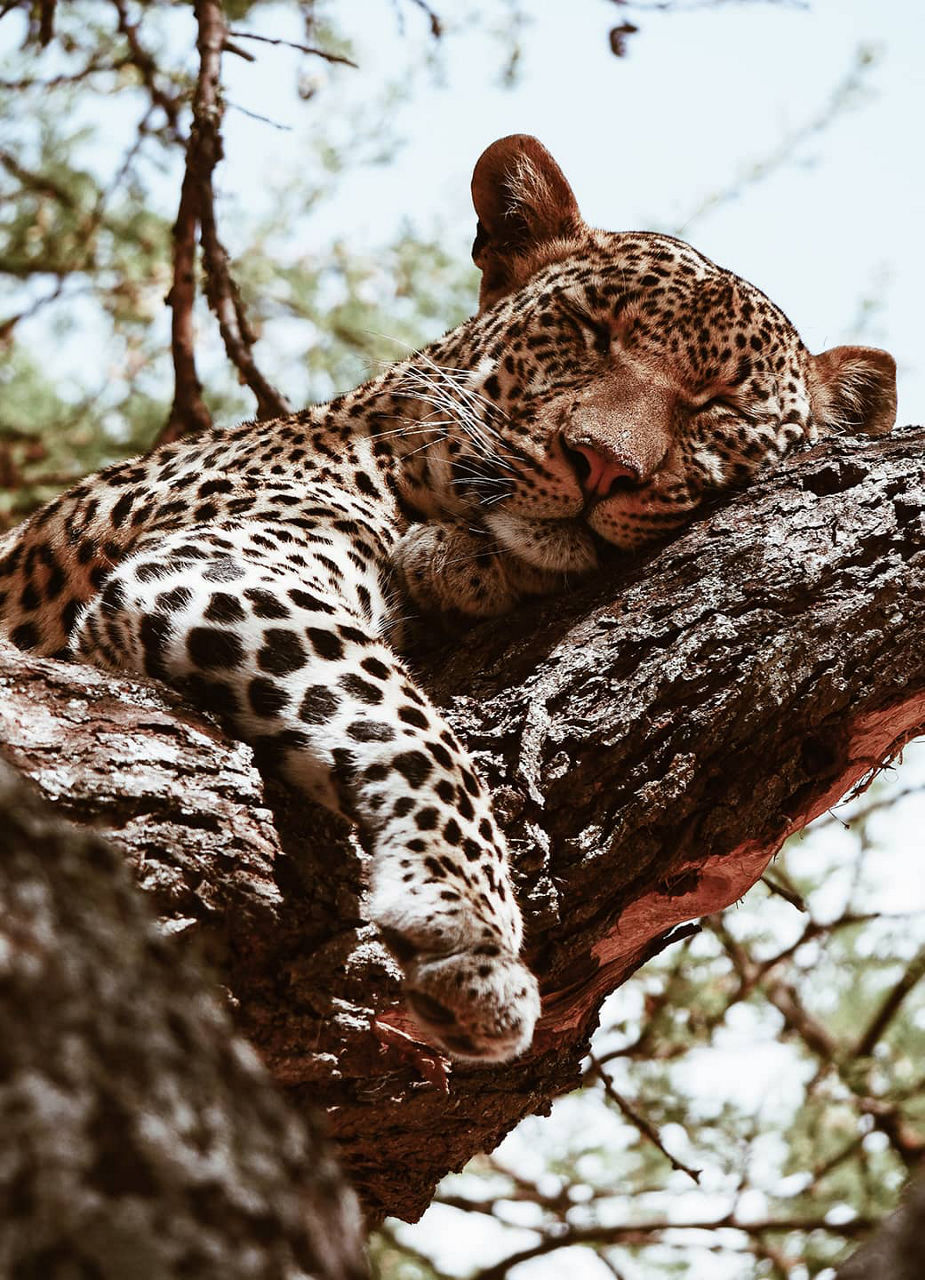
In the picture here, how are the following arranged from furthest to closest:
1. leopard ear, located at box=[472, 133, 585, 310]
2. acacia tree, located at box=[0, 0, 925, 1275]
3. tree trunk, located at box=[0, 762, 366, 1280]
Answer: leopard ear, located at box=[472, 133, 585, 310] < acacia tree, located at box=[0, 0, 925, 1275] < tree trunk, located at box=[0, 762, 366, 1280]

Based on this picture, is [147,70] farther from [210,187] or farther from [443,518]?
[443,518]

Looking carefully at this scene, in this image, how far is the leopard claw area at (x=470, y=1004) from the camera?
2260 mm

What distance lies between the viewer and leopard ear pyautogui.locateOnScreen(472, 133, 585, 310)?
4.53 metres

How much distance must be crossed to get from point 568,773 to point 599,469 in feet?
3.10

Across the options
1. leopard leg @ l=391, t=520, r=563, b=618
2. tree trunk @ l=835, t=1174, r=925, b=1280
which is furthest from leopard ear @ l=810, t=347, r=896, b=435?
tree trunk @ l=835, t=1174, r=925, b=1280

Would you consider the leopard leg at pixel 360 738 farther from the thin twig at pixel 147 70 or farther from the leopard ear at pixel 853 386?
the thin twig at pixel 147 70

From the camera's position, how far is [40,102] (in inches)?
272

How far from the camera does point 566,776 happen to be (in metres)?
2.91

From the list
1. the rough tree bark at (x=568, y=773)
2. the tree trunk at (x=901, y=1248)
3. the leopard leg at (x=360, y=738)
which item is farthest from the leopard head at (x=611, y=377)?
the tree trunk at (x=901, y=1248)

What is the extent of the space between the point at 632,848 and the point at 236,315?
9.16 feet

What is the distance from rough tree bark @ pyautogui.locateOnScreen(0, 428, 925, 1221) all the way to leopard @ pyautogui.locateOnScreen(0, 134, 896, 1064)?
0.47 feet

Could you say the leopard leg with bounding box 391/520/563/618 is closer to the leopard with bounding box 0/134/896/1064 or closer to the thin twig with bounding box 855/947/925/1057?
the leopard with bounding box 0/134/896/1064

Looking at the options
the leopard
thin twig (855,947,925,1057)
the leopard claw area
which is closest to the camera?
the leopard claw area

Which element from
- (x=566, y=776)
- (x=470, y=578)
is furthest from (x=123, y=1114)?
(x=470, y=578)
